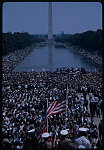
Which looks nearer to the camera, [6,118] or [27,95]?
[6,118]

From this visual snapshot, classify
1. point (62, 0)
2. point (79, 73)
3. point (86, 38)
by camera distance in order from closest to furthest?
point (62, 0) → point (79, 73) → point (86, 38)

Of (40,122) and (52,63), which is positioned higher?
(52,63)

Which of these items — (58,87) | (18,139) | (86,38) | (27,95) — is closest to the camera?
(18,139)

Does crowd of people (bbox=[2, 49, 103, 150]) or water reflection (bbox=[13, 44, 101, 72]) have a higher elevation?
water reflection (bbox=[13, 44, 101, 72])

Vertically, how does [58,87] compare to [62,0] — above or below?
below

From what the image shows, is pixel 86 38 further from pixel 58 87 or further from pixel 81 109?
pixel 81 109

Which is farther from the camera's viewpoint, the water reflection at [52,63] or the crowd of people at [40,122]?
the water reflection at [52,63]

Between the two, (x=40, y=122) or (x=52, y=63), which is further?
(x=52, y=63)

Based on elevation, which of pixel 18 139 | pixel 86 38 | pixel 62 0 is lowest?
→ pixel 18 139

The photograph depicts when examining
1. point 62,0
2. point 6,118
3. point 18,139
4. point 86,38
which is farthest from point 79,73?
point 86,38

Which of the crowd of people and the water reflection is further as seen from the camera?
the water reflection

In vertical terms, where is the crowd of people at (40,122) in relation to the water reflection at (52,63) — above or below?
below
